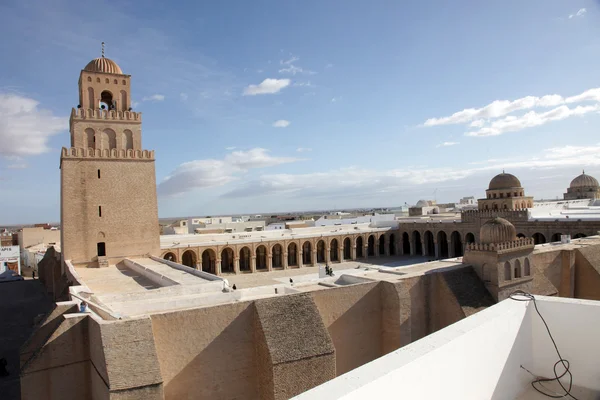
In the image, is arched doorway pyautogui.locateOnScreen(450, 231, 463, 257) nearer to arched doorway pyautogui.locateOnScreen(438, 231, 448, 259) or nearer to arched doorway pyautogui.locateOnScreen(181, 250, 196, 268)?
arched doorway pyautogui.locateOnScreen(438, 231, 448, 259)

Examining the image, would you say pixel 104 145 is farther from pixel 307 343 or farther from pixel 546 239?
pixel 546 239

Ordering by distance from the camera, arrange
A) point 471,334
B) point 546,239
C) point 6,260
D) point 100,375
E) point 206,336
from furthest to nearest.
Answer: point 6,260 → point 546,239 → point 206,336 → point 100,375 → point 471,334

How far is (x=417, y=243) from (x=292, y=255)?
11.2 meters

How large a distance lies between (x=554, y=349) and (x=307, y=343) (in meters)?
6.70

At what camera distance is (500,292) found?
14594 millimetres

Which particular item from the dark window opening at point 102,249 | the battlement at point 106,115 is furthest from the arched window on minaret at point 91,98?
the dark window opening at point 102,249

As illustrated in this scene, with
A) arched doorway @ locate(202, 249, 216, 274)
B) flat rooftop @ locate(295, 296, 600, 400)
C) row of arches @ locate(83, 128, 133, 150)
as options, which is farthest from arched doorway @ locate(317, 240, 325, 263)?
flat rooftop @ locate(295, 296, 600, 400)

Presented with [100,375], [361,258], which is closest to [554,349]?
[100,375]

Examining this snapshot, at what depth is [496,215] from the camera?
97.3 ft

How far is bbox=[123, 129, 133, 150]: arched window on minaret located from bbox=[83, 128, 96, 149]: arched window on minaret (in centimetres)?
123

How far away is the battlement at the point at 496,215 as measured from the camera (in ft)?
93.4

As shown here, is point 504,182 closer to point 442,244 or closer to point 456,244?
point 456,244

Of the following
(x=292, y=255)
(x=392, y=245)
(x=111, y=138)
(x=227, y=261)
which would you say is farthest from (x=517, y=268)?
(x=392, y=245)

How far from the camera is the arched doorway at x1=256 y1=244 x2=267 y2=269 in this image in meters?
31.3
